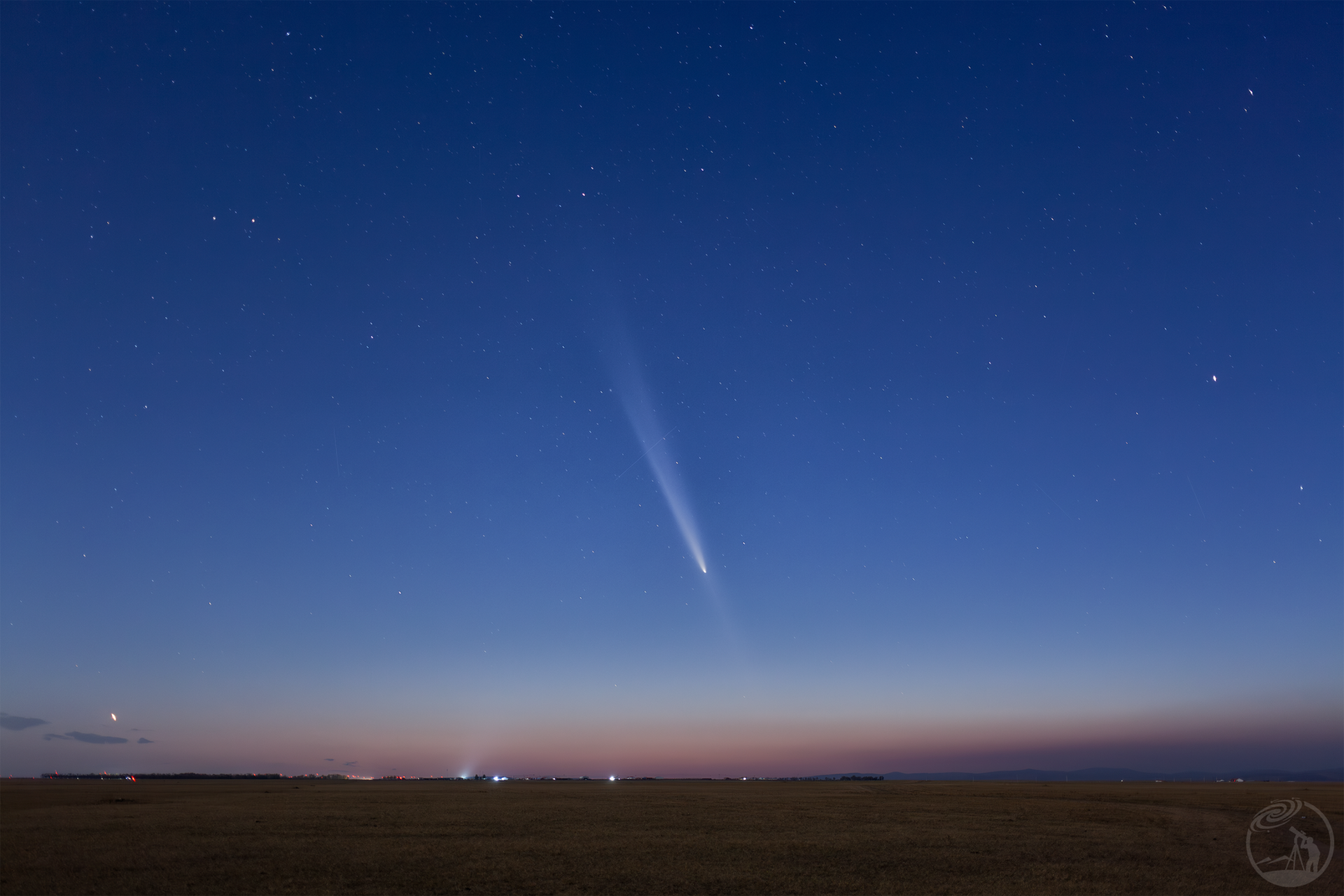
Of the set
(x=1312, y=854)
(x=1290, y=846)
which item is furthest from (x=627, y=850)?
(x=1290, y=846)

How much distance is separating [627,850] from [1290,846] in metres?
→ 30.8

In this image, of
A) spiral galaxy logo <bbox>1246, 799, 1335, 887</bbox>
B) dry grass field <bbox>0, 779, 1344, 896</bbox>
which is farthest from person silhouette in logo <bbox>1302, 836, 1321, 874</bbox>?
dry grass field <bbox>0, 779, 1344, 896</bbox>

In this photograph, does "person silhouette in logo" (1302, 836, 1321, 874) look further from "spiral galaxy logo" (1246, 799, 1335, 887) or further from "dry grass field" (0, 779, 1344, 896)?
"dry grass field" (0, 779, 1344, 896)

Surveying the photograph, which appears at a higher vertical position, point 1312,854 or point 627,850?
point 627,850

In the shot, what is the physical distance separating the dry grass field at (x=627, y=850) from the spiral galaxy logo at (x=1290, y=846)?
72 cm

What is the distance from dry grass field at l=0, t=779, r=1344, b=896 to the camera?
92.3 ft

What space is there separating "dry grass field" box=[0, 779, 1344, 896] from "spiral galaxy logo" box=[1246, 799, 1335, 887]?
0.72 metres

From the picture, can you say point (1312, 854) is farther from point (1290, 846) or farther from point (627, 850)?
point (627, 850)

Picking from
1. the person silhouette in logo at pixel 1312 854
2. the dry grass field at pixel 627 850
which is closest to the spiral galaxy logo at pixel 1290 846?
the person silhouette in logo at pixel 1312 854

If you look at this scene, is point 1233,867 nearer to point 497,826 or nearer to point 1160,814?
point 1160,814

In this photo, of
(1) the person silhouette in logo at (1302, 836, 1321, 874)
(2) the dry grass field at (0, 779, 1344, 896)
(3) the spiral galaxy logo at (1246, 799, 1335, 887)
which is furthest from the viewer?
(1) the person silhouette in logo at (1302, 836, 1321, 874)

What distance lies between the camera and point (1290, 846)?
38531 millimetres

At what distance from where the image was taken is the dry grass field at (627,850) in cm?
2814

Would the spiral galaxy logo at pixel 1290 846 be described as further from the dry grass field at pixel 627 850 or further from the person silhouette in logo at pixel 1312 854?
the dry grass field at pixel 627 850
